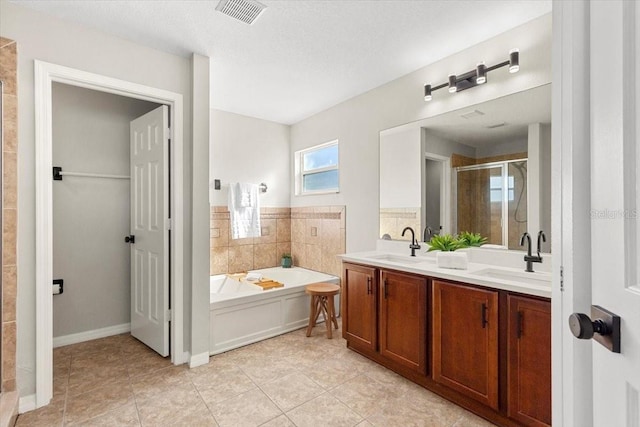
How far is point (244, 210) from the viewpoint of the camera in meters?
3.87

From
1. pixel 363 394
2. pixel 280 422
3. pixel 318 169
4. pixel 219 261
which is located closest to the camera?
pixel 280 422

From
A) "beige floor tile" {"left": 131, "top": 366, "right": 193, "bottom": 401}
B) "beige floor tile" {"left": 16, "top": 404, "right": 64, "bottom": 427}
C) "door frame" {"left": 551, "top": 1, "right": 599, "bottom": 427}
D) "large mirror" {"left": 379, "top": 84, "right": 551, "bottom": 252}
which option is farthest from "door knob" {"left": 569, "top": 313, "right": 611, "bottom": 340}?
"beige floor tile" {"left": 16, "top": 404, "right": 64, "bottom": 427}

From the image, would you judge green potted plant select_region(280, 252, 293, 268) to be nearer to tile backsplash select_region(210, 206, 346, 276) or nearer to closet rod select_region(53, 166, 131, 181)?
tile backsplash select_region(210, 206, 346, 276)

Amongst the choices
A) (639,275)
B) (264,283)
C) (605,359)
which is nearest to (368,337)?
(264,283)

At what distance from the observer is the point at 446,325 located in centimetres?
197

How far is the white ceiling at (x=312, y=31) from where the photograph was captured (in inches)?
76.1

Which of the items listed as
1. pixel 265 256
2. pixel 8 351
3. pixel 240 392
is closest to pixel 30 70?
pixel 8 351

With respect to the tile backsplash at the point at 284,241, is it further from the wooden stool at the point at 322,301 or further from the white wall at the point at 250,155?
the wooden stool at the point at 322,301

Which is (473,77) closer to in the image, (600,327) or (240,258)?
(600,327)

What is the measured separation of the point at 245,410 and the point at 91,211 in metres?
2.38

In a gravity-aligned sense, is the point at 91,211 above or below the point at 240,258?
above

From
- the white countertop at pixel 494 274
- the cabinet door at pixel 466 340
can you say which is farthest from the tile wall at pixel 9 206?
the cabinet door at pixel 466 340

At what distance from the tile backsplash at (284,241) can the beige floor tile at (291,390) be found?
1.56 m

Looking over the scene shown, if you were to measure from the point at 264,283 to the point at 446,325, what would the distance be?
2056mm
